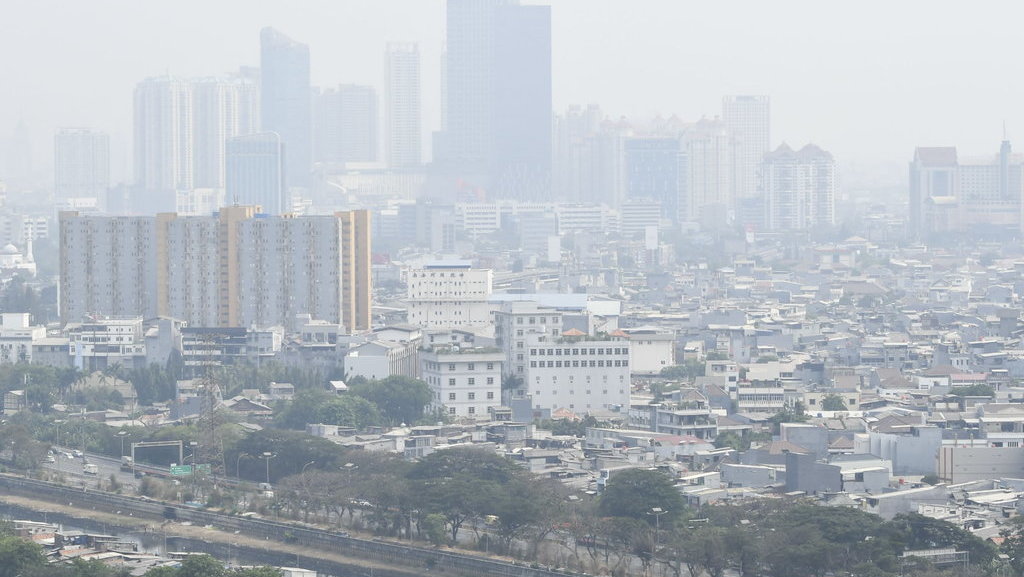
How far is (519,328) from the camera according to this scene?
113 ft

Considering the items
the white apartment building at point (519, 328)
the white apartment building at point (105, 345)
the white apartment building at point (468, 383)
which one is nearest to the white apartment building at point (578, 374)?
the white apartment building at point (468, 383)

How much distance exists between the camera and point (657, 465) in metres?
26.2

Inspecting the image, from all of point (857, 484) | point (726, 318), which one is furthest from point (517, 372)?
point (726, 318)

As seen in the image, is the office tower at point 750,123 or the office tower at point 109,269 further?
the office tower at point 750,123

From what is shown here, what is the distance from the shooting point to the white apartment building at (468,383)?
104 ft

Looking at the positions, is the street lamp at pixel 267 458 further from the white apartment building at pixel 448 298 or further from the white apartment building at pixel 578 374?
the white apartment building at pixel 448 298

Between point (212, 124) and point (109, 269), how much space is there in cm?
5684

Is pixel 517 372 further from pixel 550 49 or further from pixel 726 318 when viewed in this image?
pixel 550 49

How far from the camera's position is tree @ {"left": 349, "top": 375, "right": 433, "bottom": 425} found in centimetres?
3133

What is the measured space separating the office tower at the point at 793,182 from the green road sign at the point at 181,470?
60762 millimetres

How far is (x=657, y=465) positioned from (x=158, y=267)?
17.8 meters

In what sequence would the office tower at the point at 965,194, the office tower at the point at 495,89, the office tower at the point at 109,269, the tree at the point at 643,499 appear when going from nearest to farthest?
the tree at the point at 643,499, the office tower at the point at 109,269, the office tower at the point at 965,194, the office tower at the point at 495,89

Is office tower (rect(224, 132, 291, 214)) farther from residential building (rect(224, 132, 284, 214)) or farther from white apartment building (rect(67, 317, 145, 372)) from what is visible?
white apartment building (rect(67, 317, 145, 372))

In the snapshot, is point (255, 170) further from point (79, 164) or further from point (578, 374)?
point (578, 374)
